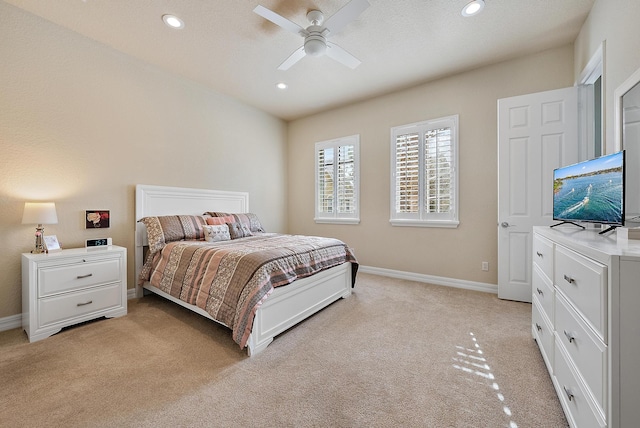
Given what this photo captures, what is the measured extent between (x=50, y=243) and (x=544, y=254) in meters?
4.07

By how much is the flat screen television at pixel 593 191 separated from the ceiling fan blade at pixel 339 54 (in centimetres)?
210

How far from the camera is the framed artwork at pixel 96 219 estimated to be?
284 centimetres

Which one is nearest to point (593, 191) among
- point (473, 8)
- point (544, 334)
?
point (544, 334)

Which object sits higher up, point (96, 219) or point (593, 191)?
point (593, 191)

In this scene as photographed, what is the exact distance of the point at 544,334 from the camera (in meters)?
1.76

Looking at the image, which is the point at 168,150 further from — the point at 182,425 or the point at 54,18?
the point at 182,425

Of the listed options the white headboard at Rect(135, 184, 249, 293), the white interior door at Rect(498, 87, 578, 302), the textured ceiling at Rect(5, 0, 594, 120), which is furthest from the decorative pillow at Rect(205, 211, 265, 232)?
the white interior door at Rect(498, 87, 578, 302)

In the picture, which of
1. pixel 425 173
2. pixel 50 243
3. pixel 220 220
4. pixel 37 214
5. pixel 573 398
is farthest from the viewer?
pixel 425 173

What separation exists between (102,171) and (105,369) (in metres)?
2.16

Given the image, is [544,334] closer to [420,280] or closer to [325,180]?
[420,280]

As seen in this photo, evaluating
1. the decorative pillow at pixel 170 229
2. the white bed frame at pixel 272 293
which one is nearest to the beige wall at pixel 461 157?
the white bed frame at pixel 272 293

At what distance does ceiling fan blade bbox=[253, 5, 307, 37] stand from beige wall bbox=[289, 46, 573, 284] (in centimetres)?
218

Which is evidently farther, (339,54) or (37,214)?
(339,54)

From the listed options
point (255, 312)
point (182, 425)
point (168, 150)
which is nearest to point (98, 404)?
point (182, 425)
